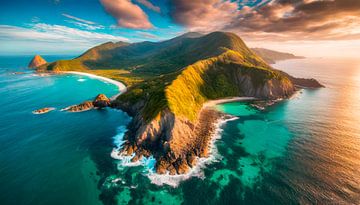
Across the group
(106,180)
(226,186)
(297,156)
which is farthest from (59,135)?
(297,156)

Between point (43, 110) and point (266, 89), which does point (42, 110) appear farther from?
point (266, 89)

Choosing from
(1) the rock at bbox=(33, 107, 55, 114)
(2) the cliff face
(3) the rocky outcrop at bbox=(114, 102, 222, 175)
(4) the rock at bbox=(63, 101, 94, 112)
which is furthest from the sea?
(4) the rock at bbox=(63, 101, 94, 112)

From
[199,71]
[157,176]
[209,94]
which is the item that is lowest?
[157,176]

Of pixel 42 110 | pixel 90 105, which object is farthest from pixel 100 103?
pixel 42 110

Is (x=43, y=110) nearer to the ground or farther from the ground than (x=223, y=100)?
nearer to the ground

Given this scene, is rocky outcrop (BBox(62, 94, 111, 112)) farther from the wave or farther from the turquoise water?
the wave

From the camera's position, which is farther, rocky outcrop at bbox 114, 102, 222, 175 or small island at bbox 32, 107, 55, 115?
small island at bbox 32, 107, 55, 115

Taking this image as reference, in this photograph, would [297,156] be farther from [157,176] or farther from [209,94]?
[209,94]

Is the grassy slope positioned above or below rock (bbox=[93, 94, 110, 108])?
above
